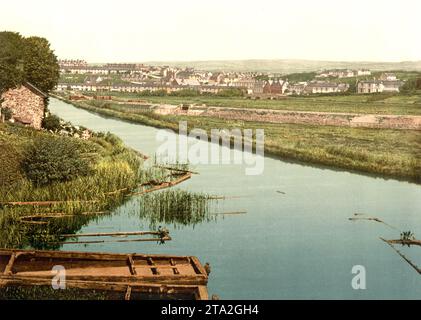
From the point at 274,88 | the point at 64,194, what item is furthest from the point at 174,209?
the point at 274,88

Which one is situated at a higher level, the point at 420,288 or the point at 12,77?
the point at 12,77

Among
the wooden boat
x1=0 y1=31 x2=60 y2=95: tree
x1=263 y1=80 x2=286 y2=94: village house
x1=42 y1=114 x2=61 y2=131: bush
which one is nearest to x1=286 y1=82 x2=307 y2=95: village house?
x1=263 y1=80 x2=286 y2=94: village house

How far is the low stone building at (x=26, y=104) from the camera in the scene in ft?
107

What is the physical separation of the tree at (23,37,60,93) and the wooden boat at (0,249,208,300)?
25300 millimetres

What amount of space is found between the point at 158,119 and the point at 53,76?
40.2 feet

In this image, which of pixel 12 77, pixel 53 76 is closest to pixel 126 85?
pixel 53 76

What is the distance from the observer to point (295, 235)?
62.1 ft

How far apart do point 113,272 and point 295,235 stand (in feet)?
23.5

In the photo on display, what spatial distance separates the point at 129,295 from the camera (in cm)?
1252

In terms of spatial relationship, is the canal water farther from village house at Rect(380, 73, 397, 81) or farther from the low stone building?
village house at Rect(380, 73, 397, 81)

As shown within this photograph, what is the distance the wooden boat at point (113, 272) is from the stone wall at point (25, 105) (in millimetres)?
19751

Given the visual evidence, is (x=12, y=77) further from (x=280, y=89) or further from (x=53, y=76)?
(x=280, y=89)

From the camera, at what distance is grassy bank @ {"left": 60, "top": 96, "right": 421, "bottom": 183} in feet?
98.6

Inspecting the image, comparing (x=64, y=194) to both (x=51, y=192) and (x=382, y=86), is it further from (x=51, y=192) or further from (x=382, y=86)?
(x=382, y=86)
